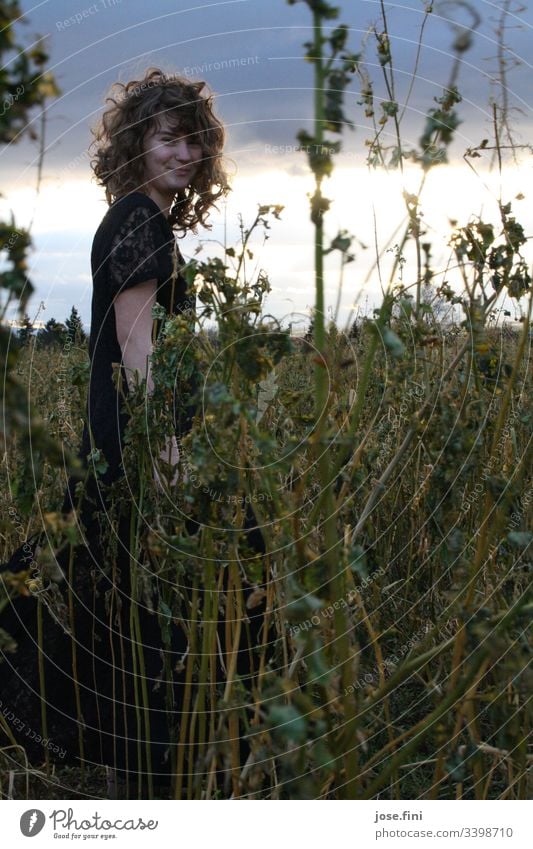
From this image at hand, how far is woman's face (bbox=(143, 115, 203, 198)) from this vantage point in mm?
2477

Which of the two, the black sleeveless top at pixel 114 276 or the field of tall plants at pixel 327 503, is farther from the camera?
the black sleeveless top at pixel 114 276

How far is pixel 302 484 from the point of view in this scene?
1.15 m

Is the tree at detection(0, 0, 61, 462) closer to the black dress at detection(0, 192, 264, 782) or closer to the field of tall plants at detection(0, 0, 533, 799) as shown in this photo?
the field of tall plants at detection(0, 0, 533, 799)

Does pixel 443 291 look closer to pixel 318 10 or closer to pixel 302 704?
pixel 318 10

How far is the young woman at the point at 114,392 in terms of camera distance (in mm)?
2348

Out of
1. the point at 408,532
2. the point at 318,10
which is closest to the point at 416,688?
the point at 408,532

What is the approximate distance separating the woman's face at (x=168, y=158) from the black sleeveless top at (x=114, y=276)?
0.09m
